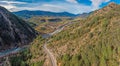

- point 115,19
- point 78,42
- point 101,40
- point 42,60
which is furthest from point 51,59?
point 115,19

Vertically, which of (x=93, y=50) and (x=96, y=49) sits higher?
(x=96, y=49)

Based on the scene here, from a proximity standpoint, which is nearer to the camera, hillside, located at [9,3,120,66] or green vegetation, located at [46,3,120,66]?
green vegetation, located at [46,3,120,66]

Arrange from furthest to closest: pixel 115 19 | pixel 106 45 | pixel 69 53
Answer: pixel 115 19 → pixel 69 53 → pixel 106 45

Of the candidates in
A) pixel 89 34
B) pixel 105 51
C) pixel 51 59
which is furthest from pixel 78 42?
pixel 105 51

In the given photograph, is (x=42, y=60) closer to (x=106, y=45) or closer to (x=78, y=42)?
(x=78, y=42)

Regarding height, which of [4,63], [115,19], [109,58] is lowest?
[4,63]

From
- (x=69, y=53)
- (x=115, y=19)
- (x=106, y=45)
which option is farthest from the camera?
(x=115, y=19)

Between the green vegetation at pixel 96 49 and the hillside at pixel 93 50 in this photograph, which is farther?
the hillside at pixel 93 50

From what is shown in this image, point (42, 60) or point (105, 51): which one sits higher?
point (105, 51)

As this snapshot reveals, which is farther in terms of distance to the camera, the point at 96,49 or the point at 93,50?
the point at 93,50

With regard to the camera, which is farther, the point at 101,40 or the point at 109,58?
the point at 101,40
